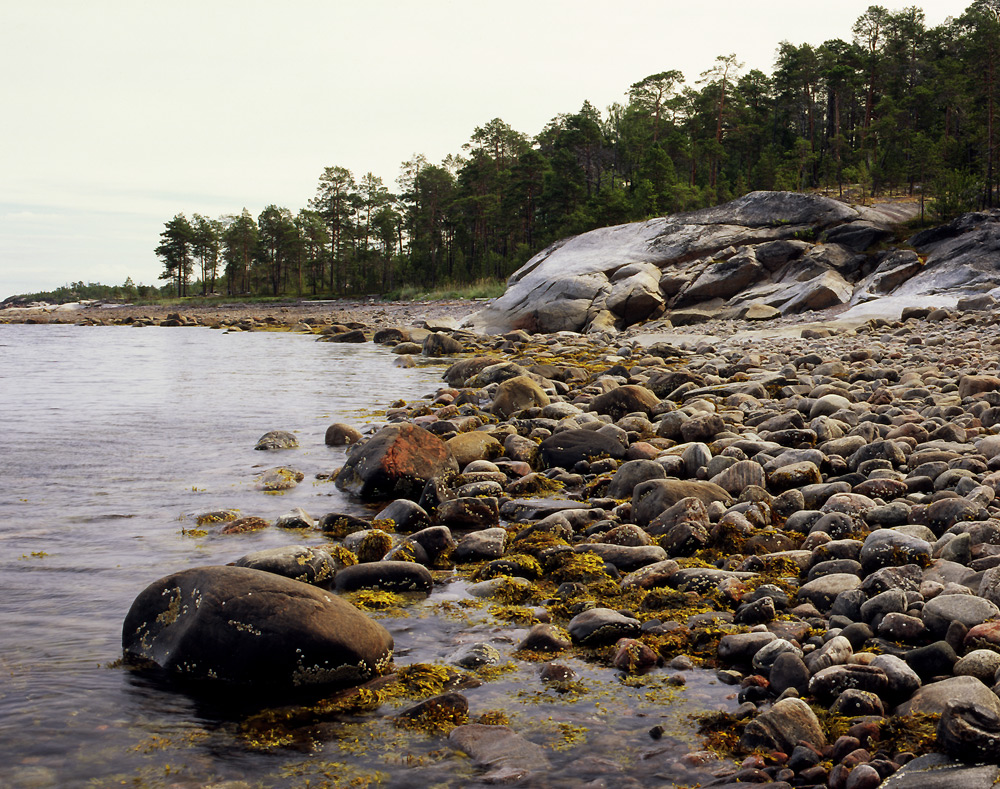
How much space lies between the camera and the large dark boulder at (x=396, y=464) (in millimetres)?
6875

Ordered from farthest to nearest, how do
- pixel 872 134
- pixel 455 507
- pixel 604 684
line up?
pixel 872 134, pixel 455 507, pixel 604 684

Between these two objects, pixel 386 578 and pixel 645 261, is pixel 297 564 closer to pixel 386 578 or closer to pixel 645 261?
pixel 386 578

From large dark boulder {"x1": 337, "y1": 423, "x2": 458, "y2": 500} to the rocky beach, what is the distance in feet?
0.07

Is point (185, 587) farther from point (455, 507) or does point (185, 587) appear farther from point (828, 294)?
point (828, 294)

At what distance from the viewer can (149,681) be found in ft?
11.7

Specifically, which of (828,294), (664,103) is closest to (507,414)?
(828,294)

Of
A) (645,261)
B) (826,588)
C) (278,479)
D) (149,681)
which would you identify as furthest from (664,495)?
(645,261)

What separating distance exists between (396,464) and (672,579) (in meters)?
3.15

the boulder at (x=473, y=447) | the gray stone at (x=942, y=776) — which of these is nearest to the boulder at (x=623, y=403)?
the boulder at (x=473, y=447)

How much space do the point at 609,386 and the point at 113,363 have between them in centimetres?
1628

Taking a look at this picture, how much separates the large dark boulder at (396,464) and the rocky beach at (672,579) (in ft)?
0.07

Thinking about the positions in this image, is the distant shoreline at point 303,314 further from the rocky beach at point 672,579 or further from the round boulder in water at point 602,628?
the round boulder in water at point 602,628

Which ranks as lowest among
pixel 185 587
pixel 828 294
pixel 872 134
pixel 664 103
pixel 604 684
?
pixel 604 684

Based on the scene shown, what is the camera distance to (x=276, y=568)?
181 inches
